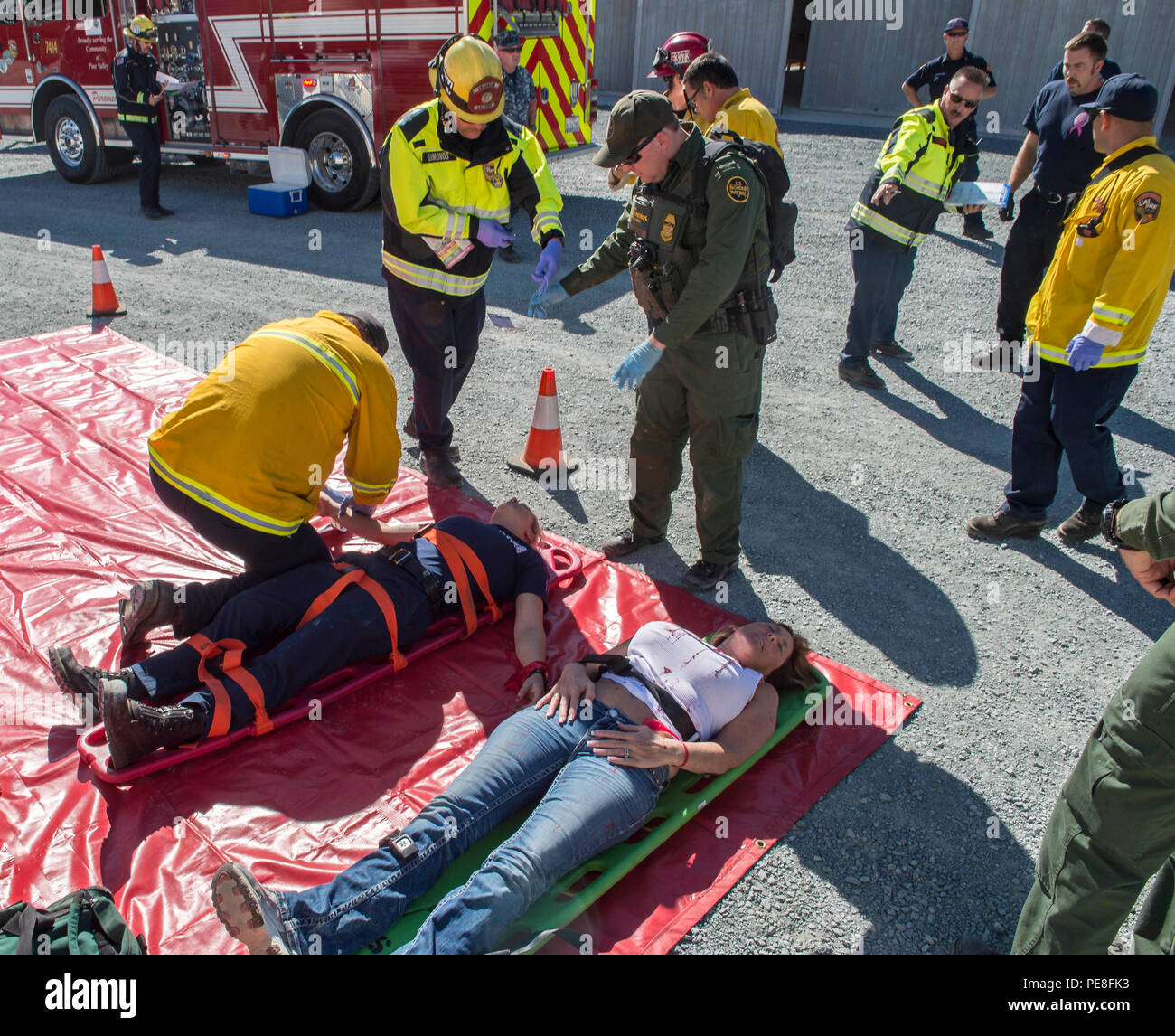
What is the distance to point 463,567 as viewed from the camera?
3416 mm

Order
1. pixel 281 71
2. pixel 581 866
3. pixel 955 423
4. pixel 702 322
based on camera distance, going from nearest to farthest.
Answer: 1. pixel 581 866
2. pixel 702 322
3. pixel 955 423
4. pixel 281 71

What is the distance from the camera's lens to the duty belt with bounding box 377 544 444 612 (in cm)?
335

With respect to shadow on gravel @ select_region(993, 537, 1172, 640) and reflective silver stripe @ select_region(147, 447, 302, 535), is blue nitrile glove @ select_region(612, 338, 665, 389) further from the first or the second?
shadow on gravel @ select_region(993, 537, 1172, 640)

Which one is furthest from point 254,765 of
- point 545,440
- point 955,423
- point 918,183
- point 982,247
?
point 982,247

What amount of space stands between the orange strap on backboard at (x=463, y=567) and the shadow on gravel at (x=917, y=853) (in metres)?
1.45

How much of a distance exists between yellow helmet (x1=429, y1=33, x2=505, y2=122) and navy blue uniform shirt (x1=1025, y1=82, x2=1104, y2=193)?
3795mm

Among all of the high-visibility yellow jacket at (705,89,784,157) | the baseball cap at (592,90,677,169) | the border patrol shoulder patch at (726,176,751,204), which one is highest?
the high-visibility yellow jacket at (705,89,784,157)

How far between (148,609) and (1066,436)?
13.4ft

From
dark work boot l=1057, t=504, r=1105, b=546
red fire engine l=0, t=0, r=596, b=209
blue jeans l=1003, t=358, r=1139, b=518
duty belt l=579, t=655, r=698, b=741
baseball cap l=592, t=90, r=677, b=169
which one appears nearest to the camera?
duty belt l=579, t=655, r=698, b=741

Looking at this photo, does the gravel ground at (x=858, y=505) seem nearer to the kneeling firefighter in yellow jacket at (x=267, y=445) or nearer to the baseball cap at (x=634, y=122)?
the kneeling firefighter in yellow jacket at (x=267, y=445)

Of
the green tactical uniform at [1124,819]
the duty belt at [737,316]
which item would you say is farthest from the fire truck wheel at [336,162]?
the green tactical uniform at [1124,819]

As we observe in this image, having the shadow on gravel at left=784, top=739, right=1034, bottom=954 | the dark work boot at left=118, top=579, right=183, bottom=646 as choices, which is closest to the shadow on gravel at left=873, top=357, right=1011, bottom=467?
the shadow on gravel at left=784, top=739, right=1034, bottom=954

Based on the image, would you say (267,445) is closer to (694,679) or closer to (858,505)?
(694,679)
